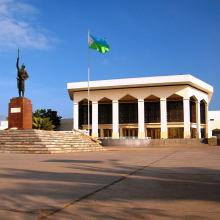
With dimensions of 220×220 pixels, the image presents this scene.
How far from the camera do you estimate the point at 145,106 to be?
57.9 metres

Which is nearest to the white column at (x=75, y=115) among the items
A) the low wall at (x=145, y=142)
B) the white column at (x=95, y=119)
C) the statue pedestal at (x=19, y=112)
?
the white column at (x=95, y=119)

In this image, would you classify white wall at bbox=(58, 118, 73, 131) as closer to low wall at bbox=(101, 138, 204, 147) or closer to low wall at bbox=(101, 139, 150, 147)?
low wall at bbox=(101, 138, 204, 147)

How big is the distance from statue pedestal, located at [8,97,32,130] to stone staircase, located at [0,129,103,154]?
142 cm

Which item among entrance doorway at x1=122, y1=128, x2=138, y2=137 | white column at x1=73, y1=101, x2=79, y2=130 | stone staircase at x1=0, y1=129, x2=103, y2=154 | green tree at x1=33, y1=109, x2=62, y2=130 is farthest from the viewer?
green tree at x1=33, y1=109, x2=62, y2=130

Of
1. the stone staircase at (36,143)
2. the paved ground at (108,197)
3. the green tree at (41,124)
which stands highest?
the green tree at (41,124)

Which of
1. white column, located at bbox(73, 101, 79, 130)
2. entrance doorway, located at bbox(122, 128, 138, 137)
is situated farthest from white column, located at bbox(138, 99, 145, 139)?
white column, located at bbox(73, 101, 79, 130)

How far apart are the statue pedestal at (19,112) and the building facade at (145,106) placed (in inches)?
1076

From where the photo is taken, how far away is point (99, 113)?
59.6m

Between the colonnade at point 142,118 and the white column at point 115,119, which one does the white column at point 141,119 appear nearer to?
the colonnade at point 142,118

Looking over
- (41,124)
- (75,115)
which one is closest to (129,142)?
(75,115)

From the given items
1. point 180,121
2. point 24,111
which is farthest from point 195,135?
point 24,111

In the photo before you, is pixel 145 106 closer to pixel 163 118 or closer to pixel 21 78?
pixel 163 118

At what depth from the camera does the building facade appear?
5359cm

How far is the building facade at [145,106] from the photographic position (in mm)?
53594
